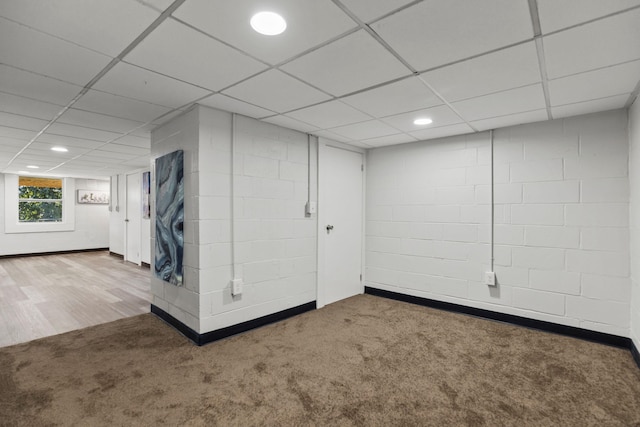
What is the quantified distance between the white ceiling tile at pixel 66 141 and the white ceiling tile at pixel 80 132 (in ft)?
0.61

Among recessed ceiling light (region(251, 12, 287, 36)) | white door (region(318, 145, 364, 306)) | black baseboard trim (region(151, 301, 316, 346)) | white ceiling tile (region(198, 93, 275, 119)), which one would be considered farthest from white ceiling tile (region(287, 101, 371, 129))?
black baseboard trim (region(151, 301, 316, 346))

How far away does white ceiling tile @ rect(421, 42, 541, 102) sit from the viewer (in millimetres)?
1936

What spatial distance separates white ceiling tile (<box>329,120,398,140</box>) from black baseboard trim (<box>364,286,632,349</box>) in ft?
7.28

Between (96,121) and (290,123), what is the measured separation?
204 cm

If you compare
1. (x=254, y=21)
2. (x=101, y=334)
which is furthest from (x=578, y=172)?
(x=101, y=334)

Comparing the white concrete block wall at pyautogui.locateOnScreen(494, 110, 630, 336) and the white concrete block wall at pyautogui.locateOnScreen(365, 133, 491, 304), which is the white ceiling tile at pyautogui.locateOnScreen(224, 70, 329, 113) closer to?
the white concrete block wall at pyautogui.locateOnScreen(365, 133, 491, 304)

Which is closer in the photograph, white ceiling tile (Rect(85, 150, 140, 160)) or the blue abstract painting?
the blue abstract painting

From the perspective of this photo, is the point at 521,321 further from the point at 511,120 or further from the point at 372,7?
the point at 372,7

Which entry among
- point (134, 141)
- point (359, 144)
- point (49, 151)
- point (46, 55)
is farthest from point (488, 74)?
point (49, 151)

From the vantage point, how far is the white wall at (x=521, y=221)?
2975mm

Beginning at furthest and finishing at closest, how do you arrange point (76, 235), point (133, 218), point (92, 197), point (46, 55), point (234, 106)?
1. point (92, 197)
2. point (76, 235)
3. point (133, 218)
4. point (234, 106)
5. point (46, 55)

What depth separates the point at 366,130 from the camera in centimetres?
369

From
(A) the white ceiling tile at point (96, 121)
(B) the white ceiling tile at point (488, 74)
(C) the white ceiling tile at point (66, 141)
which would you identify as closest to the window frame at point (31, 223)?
(C) the white ceiling tile at point (66, 141)

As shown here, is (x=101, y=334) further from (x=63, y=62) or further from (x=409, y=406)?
(x=409, y=406)
